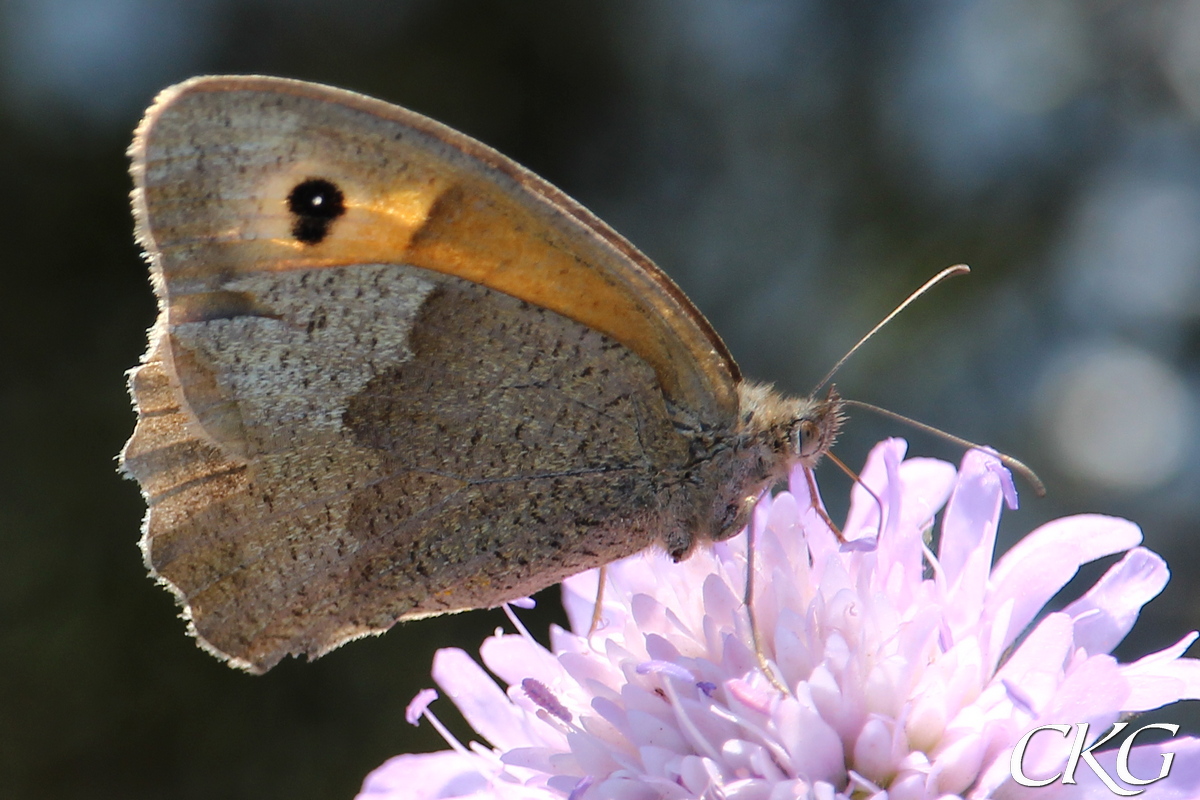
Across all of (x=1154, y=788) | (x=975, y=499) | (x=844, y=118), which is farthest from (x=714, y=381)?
(x=844, y=118)

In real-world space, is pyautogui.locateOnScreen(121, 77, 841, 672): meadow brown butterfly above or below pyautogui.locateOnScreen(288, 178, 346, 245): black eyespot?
below

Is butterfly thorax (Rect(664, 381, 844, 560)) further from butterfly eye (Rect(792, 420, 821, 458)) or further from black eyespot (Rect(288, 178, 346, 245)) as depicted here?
black eyespot (Rect(288, 178, 346, 245))

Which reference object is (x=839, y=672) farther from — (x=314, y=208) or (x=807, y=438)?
(x=314, y=208)

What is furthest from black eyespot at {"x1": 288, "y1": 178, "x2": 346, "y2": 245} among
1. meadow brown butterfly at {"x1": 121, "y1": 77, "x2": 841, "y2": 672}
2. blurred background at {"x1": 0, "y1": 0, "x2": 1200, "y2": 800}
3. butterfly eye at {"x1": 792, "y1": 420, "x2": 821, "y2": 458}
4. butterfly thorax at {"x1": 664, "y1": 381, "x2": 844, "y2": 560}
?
blurred background at {"x1": 0, "y1": 0, "x2": 1200, "y2": 800}

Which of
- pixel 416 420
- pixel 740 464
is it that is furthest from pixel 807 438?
pixel 416 420

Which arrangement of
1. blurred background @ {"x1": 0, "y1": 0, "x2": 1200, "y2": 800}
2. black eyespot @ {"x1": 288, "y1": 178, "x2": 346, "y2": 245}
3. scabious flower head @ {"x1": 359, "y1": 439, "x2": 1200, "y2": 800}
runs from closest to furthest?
scabious flower head @ {"x1": 359, "y1": 439, "x2": 1200, "y2": 800} < black eyespot @ {"x1": 288, "y1": 178, "x2": 346, "y2": 245} < blurred background @ {"x1": 0, "y1": 0, "x2": 1200, "y2": 800}


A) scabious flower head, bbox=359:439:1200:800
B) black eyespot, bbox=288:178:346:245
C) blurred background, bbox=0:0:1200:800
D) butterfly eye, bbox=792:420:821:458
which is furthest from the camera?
blurred background, bbox=0:0:1200:800

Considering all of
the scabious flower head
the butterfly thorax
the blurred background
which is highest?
the blurred background

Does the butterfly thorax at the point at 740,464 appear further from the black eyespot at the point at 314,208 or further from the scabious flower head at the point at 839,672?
the black eyespot at the point at 314,208
